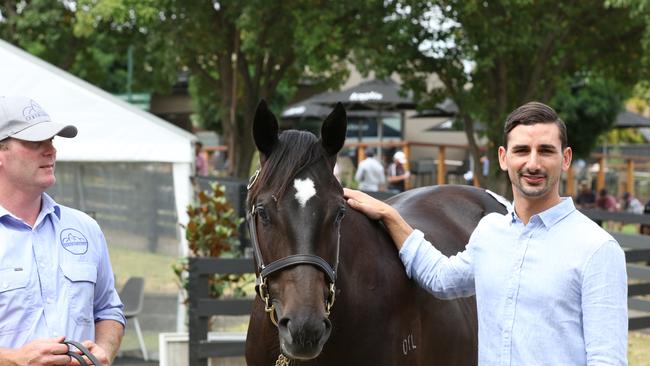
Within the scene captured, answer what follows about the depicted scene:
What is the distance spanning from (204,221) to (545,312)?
6.12 meters

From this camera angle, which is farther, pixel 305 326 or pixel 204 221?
pixel 204 221

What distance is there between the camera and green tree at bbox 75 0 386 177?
18906 millimetres

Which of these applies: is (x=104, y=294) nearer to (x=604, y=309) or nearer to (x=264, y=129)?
(x=264, y=129)

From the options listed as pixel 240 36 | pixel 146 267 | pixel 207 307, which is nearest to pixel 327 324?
pixel 207 307

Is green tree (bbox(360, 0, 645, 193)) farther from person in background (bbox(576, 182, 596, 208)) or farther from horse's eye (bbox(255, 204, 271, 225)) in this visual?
horse's eye (bbox(255, 204, 271, 225))

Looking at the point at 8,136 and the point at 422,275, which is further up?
the point at 8,136

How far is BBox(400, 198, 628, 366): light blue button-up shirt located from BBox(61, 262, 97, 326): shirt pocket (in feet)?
4.28

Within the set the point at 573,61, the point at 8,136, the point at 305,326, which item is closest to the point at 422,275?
A: the point at 305,326

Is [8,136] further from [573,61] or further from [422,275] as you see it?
[573,61]

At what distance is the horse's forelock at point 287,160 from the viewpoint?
12.6 ft

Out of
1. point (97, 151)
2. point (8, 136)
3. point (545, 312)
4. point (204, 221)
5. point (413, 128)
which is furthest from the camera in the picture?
point (413, 128)

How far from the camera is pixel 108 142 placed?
9.69 metres

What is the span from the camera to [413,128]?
137ft

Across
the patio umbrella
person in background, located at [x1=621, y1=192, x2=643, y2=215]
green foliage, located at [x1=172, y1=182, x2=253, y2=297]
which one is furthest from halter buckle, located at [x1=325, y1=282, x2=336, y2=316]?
person in background, located at [x1=621, y1=192, x2=643, y2=215]
